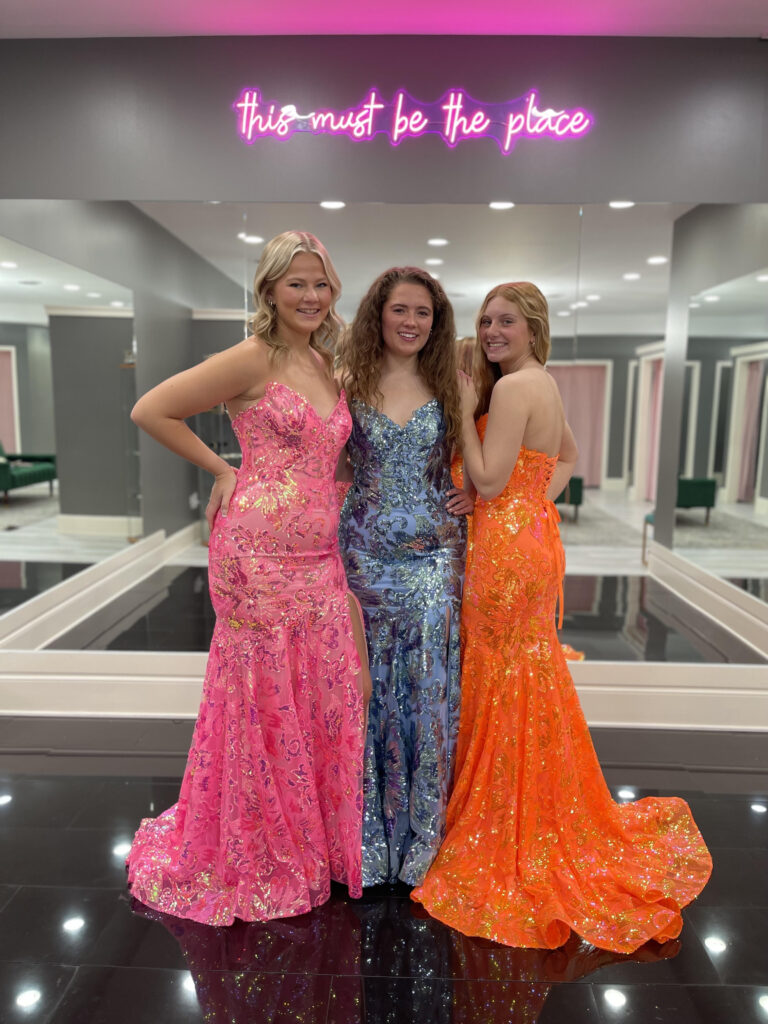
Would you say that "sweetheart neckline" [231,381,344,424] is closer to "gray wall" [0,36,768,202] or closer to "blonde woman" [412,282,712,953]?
"blonde woman" [412,282,712,953]

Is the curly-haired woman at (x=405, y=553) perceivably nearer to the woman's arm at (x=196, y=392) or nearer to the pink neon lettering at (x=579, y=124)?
the woman's arm at (x=196, y=392)

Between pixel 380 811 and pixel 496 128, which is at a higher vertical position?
pixel 496 128

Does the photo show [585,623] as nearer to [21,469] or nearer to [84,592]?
A: [84,592]

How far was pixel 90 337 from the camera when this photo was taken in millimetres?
3883

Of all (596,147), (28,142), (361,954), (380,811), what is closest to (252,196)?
(28,142)

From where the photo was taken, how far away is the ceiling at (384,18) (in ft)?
9.40

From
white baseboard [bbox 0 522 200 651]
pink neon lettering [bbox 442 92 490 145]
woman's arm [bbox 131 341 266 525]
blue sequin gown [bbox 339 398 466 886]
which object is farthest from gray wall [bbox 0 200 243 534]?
blue sequin gown [bbox 339 398 466 886]

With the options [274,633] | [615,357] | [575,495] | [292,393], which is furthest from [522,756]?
[615,357]

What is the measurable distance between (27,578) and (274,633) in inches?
94.7

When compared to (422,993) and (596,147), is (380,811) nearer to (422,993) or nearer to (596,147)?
(422,993)

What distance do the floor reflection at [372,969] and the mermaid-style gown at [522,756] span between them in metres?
0.13

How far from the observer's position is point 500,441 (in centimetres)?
206

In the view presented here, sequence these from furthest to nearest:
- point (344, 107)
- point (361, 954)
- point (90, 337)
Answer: point (90, 337), point (344, 107), point (361, 954)

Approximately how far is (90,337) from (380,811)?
9.69ft
